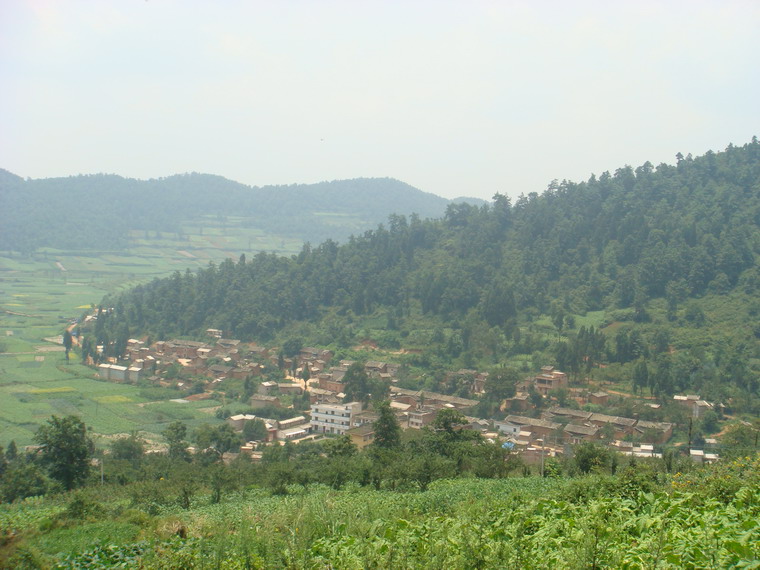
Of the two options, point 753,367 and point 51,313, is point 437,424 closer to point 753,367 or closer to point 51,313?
point 753,367

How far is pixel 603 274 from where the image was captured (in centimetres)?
3488

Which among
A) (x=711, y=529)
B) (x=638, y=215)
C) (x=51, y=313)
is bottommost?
(x=51, y=313)

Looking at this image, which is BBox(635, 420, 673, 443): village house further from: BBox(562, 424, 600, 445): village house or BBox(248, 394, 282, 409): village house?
BBox(248, 394, 282, 409): village house

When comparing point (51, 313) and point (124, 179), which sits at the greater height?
point (124, 179)

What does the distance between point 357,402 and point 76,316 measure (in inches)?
956

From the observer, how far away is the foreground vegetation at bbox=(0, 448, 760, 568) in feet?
17.1

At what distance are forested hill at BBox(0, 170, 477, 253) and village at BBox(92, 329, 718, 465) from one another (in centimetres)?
2818

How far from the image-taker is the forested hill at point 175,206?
5741cm

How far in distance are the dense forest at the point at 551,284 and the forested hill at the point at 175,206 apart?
61.5ft

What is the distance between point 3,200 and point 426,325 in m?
41.5

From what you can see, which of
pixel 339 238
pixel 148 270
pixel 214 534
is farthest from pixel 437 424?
pixel 339 238

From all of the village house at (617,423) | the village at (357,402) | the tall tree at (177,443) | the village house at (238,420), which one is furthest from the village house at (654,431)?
the tall tree at (177,443)

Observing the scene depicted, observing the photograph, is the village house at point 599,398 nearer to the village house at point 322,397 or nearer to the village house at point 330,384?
the village house at point 322,397

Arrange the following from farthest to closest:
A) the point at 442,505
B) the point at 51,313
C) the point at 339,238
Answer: the point at 339,238 < the point at 51,313 < the point at 442,505
